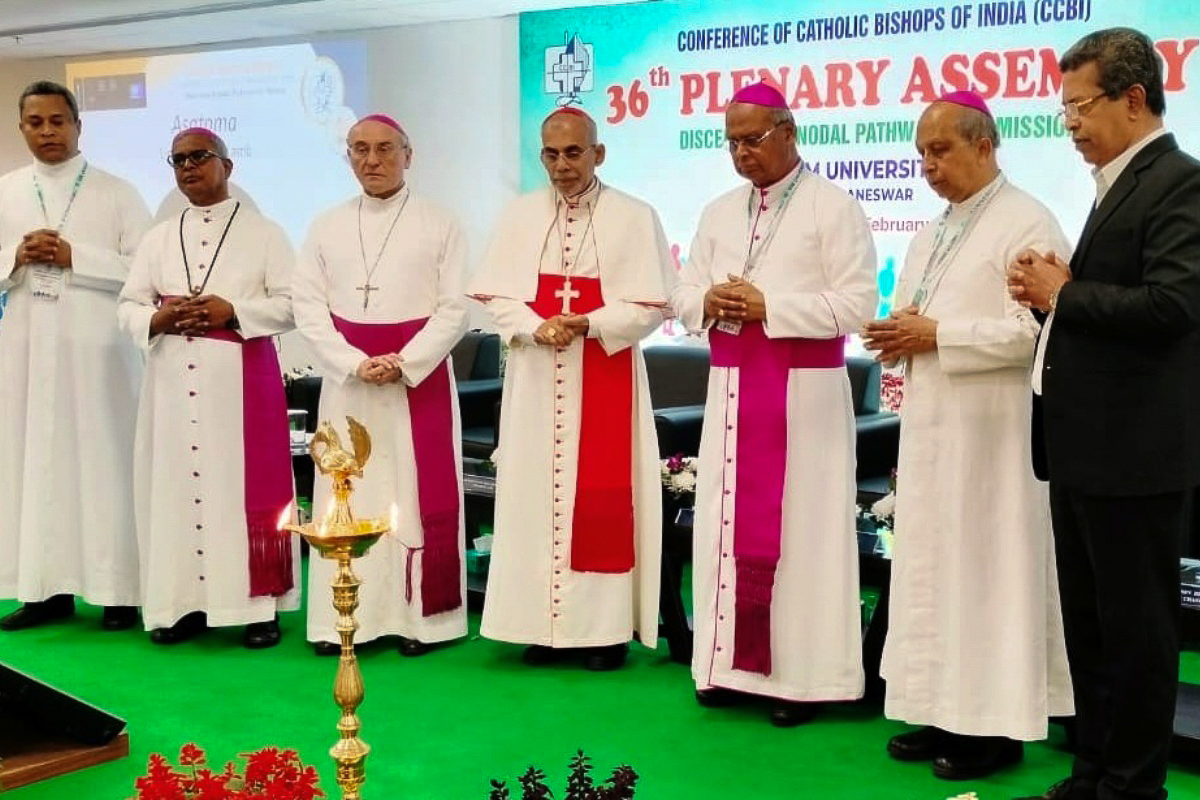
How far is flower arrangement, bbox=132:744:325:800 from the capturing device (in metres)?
2.15

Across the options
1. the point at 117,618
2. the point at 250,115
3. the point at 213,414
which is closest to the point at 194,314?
the point at 213,414

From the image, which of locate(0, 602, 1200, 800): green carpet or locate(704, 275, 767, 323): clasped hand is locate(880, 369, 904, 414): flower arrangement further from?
locate(704, 275, 767, 323): clasped hand

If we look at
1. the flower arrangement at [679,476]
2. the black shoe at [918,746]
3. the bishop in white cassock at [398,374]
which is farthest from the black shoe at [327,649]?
the black shoe at [918,746]

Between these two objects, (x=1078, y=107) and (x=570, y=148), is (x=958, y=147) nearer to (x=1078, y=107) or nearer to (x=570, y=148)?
(x=1078, y=107)

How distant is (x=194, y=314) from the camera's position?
196 inches

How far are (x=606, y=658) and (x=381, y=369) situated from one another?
1.24m

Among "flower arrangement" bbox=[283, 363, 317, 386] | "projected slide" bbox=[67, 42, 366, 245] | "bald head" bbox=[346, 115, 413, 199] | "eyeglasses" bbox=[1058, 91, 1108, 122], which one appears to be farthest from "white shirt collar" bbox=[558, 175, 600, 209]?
"projected slide" bbox=[67, 42, 366, 245]

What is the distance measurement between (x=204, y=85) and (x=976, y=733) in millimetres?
8297

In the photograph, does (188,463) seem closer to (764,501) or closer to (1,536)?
(1,536)

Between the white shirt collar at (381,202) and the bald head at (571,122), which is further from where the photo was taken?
the white shirt collar at (381,202)

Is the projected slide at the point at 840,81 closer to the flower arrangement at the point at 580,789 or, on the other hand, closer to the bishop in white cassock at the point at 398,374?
the bishop in white cassock at the point at 398,374

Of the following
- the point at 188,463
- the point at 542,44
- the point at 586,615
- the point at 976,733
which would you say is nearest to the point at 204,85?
the point at 542,44

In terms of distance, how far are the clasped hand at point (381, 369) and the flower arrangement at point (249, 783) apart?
2515mm

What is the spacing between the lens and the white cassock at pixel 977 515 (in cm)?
359
